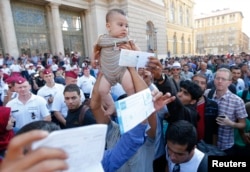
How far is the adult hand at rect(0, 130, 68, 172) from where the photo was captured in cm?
53

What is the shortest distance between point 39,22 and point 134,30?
910cm

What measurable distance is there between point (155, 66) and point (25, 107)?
214 cm

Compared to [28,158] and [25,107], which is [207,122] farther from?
[25,107]

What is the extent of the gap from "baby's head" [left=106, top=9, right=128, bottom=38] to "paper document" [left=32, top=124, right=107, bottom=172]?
4.68ft

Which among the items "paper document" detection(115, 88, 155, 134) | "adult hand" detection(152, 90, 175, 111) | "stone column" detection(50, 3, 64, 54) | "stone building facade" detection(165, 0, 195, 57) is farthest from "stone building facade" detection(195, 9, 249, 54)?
"paper document" detection(115, 88, 155, 134)

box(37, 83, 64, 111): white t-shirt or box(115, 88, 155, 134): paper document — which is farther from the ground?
box(115, 88, 155, 134): paper document

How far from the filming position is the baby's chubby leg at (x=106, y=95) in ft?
6.63

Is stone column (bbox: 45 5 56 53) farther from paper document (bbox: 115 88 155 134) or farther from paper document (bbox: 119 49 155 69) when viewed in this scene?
paper document (bbox: 115 88 155 134)

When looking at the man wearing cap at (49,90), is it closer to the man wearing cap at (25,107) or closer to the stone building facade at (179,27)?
the man wearing cap at (25,107)

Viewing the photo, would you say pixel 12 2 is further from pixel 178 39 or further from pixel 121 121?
pixel 178 39

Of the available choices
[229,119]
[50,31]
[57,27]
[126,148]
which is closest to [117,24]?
[126,148]

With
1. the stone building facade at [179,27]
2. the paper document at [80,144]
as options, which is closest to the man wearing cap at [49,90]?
the paper document at [80,144]

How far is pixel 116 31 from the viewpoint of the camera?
1.97m

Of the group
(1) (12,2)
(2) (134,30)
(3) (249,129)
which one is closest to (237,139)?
(3) (249,129)
